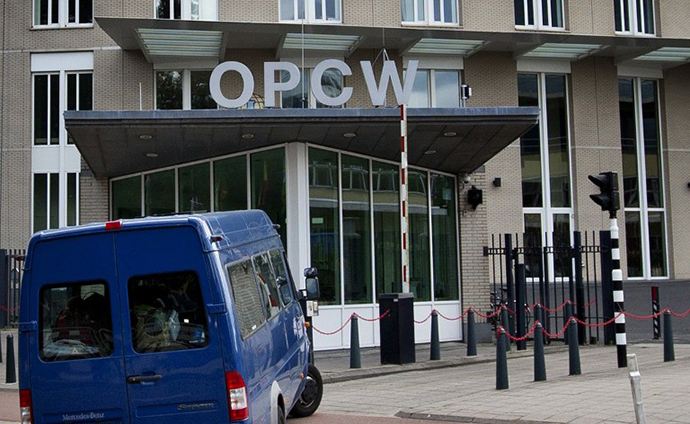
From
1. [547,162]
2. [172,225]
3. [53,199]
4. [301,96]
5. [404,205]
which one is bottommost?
[172,225]

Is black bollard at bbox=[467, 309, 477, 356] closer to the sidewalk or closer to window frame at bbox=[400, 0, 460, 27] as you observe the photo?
the sidewalk

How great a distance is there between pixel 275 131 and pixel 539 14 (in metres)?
13.3

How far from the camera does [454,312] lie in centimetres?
2023

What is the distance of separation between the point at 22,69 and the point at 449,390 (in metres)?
18.5

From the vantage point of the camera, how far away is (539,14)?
1048 inches

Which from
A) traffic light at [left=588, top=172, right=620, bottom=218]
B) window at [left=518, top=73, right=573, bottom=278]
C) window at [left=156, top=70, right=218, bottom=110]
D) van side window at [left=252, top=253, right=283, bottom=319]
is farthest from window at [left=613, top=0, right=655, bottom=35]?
van side window at [left=252, top=253, right=283, bottom=319]

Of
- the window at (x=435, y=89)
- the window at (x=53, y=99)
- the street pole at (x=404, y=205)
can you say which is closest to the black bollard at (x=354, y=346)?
the street pole at (x=404, y=205)

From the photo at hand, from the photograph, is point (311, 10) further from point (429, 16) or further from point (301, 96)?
point (429, 16)

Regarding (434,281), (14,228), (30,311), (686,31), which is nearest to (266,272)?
(30,311)

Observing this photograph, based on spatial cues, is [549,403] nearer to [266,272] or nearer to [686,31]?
[266,272]

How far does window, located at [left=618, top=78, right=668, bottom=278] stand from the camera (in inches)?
1088

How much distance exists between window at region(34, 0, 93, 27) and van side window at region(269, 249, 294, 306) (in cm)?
1810

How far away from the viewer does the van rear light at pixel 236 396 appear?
6457mm

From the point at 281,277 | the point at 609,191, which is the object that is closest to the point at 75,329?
the point at 281,277
